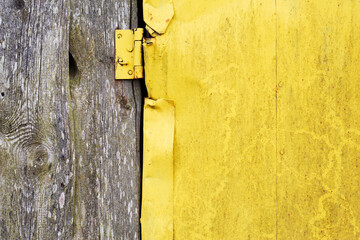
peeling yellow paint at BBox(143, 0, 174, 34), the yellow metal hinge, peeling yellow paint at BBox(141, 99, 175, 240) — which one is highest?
peeling yellow paint at BBox(143, 0, 174, 34)

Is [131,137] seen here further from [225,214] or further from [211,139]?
[225,214]

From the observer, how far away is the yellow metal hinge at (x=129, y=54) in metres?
0.98

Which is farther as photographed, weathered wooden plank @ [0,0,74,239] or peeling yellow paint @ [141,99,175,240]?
peeling yellow paint @ [141,99,175,240]

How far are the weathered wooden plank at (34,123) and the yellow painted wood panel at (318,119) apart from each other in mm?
645

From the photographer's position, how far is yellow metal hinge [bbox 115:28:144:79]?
0.98 meters

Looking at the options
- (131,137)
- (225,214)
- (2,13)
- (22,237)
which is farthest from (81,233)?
(2,13)

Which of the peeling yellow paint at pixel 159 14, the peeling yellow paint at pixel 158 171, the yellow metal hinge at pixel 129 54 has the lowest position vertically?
the peeling yellow paint at pixel 158 171

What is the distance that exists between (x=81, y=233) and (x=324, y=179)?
0.75 m

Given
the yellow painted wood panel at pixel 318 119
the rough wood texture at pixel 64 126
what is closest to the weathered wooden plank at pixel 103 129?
the rough wood texture at pixel 64 126

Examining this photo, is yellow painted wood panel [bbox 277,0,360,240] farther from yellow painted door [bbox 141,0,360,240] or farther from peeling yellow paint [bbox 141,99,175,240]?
peeling yellow paint [bbox 141,99,175,240]

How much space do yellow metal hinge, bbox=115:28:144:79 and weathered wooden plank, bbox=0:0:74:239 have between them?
158 millimetres

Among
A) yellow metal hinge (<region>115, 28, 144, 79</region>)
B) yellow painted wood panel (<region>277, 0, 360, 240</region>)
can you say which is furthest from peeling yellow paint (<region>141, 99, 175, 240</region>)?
yellow painted wood panel (<region>277, 0, 360, 240</region>)

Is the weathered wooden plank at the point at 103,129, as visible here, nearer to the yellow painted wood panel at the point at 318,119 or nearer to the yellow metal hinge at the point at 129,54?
the yellow metal hinge at the point at 129,54

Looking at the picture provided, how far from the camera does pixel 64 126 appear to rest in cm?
90
